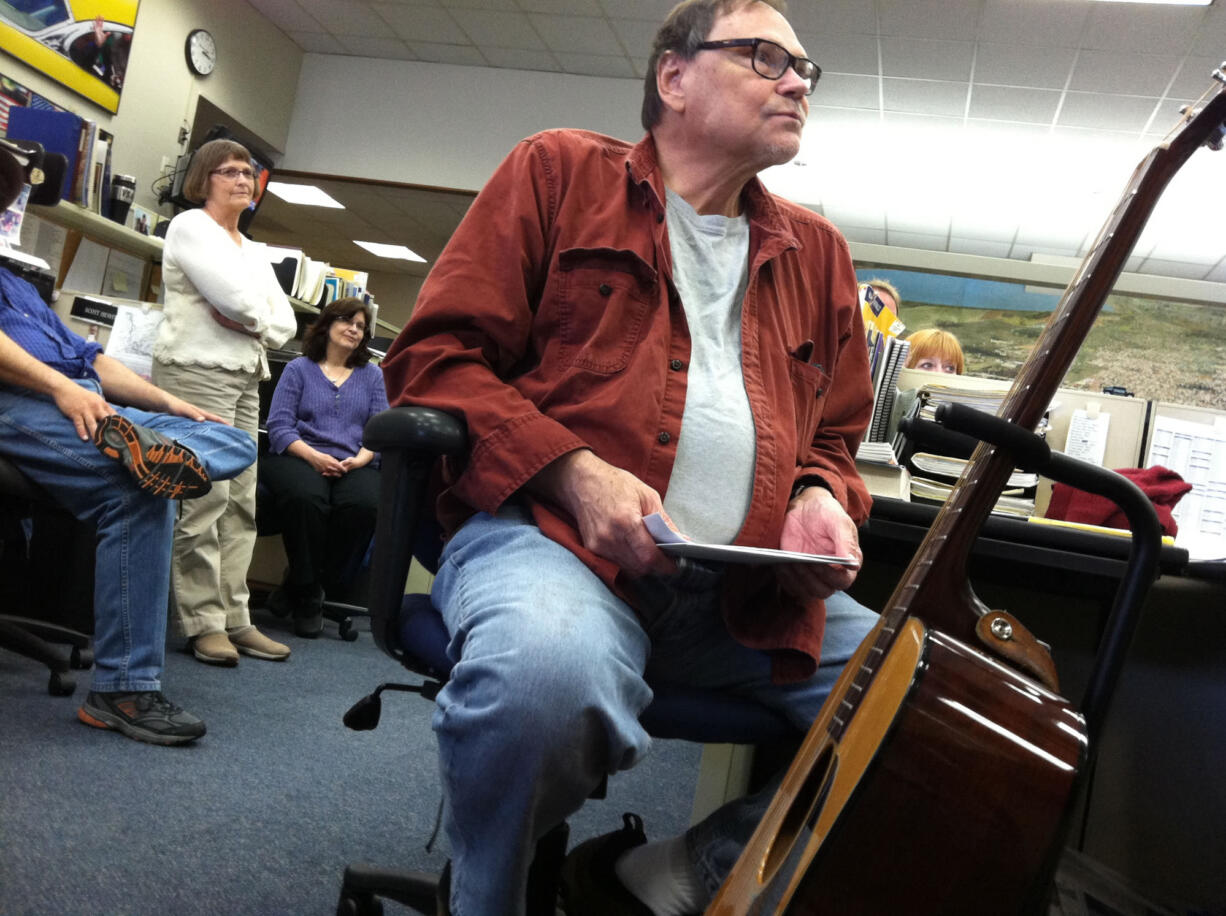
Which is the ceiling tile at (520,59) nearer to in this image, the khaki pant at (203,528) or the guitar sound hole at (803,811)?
the khaki pant at (203,528)

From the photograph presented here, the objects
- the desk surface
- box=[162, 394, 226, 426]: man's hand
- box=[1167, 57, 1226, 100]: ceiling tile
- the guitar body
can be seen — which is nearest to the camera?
the guitar body

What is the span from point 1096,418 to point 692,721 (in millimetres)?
1512

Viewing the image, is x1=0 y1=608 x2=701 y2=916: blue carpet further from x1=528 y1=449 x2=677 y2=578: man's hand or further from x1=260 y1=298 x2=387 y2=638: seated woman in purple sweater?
x1=260 y1=298 x2=387 y2=638: seated woman in purple sweater

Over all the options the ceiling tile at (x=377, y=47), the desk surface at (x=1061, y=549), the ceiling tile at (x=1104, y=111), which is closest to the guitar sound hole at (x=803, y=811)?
the desk surface at (x=1061, y=549)

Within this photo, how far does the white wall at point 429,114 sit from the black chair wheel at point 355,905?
5451 mm

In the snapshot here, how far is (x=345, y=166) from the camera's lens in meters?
6.41

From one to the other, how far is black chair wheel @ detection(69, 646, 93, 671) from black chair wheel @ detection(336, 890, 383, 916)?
1376 mm

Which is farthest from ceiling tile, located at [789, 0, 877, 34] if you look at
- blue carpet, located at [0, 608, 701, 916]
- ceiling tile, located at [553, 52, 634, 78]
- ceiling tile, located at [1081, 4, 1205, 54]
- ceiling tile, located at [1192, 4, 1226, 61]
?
blue carpet, located at [0, 608, 701, 916]

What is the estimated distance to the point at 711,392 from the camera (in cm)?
107

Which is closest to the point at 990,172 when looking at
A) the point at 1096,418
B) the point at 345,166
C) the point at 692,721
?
the point at 345,166

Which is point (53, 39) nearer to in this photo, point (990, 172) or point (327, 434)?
point (327, 434)

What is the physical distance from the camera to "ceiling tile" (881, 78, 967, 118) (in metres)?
5.59

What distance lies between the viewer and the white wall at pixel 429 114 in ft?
20.2

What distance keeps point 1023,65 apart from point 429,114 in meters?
3.47
